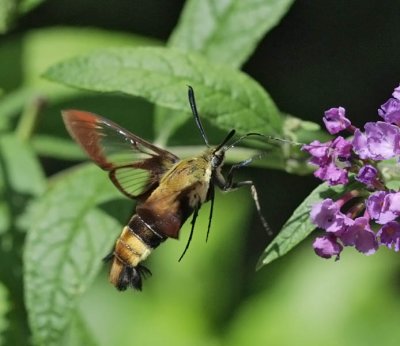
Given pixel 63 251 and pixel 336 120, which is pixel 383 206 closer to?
pixel 336 120

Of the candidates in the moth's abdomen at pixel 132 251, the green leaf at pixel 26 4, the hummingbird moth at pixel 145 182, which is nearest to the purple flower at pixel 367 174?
the hummingbird moth at pixel 145 182

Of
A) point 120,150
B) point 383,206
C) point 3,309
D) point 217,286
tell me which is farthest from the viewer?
point 217,286

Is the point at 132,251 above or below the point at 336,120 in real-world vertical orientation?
below

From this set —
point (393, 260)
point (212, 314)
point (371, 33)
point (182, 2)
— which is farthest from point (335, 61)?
point (212, 314)

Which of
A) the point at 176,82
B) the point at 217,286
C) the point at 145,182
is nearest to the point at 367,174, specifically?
the point at 145,182

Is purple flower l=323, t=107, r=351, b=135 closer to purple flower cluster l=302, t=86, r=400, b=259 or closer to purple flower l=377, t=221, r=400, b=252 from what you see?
purple flower cluster l=302, t=86, r=400, b=259

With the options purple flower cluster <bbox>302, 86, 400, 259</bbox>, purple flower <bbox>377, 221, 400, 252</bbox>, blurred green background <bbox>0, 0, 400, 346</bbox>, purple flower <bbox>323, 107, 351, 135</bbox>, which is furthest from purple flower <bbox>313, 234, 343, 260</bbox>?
blurred green background <bbox>0, 0, 400, 346</bbox>
